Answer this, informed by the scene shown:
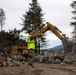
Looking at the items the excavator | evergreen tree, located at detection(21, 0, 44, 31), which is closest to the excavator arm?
the excavator

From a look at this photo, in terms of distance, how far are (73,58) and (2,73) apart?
510 inches

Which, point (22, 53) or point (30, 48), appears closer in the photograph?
point (30, 48)

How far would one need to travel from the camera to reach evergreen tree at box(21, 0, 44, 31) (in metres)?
59.3

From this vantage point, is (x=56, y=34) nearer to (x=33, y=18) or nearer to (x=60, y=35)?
(x=60, y=35)

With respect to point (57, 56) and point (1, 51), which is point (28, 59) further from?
point (1, 51)

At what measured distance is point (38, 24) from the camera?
60.1 metres

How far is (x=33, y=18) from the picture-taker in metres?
59.8

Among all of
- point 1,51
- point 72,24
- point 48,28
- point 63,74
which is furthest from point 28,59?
point 72,24

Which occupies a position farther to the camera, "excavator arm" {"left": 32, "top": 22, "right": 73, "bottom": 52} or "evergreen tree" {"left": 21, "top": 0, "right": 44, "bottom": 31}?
"evergreen tree" {"left": 21, "top": 0, "right": 44, "bottom": 31}

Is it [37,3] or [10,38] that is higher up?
[37,3]

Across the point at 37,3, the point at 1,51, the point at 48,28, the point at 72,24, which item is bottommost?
the point at 1,51

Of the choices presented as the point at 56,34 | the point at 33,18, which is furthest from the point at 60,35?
the point at 33,18

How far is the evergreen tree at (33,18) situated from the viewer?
5931 cm

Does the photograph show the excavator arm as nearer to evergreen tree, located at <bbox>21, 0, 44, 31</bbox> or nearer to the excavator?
the excavator
